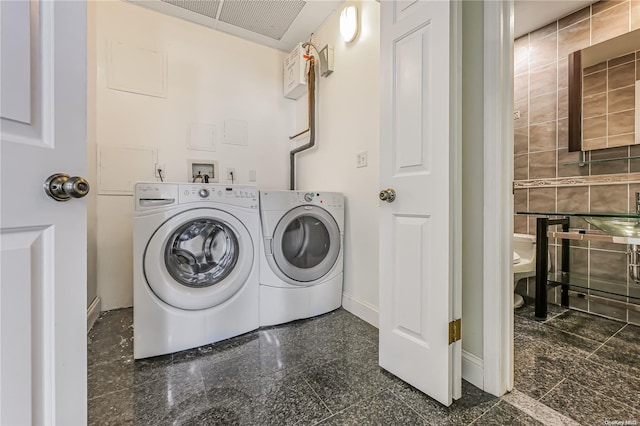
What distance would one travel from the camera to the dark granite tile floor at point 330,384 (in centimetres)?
99

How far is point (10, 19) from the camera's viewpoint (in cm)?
47

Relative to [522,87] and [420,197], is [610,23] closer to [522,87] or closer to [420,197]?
[522,87]

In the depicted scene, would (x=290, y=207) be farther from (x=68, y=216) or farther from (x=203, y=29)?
(x=203, y=29)

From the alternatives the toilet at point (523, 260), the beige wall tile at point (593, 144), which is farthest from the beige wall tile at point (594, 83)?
the toilet at point (523, 260)

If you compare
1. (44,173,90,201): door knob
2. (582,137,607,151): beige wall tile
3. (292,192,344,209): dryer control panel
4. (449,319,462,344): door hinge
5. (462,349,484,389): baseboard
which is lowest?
(462,349,484,389): baseboard

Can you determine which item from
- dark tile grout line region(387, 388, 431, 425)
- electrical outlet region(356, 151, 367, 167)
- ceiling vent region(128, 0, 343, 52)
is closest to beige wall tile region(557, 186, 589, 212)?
electrical outlet region(356, 151, 367, 167)

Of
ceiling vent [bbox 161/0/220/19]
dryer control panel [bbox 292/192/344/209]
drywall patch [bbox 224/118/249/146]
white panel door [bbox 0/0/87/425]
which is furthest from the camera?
drywall patch [bbox 224/118/249/146]

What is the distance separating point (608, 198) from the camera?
179 centimetres

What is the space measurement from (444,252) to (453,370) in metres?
0.48

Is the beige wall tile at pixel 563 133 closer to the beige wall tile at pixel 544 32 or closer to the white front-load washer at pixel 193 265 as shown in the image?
the beige wall tile at pixel 544 32

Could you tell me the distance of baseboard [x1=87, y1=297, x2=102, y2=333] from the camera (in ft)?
5.60

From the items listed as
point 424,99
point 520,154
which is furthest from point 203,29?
point 520,154

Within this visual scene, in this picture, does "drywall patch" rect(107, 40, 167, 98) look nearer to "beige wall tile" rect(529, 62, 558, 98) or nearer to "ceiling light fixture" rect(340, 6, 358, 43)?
"ceiling light fixture" rect(340, 6, 358, 43)

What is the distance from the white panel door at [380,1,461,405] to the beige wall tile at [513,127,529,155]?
158 cm
